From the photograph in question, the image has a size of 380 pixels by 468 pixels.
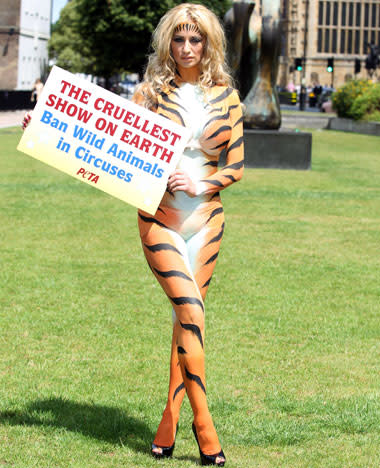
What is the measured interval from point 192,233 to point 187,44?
860mm

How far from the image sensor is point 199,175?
4.25 m

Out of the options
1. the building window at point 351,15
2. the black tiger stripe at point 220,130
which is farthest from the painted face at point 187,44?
the building window at point 351,15

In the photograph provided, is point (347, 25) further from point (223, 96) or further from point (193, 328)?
point (193, 328)

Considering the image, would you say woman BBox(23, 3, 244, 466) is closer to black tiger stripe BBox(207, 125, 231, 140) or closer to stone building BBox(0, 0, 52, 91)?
black tiger stripe BBox(207, 125, 231, 140)

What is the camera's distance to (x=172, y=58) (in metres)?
4.32

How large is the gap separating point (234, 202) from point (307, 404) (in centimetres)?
970

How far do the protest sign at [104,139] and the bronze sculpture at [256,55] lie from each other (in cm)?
1714

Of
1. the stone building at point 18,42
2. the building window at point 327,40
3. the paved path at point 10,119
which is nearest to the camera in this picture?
the paved path at point 10,119

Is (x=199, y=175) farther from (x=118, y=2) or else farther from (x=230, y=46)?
(x=118, y=2)

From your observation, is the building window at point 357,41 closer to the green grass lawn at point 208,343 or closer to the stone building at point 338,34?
the stone building at point 338,34

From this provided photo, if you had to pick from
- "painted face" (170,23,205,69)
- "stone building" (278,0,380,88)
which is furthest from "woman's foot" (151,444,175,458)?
"stone building" (278,0,380,88)

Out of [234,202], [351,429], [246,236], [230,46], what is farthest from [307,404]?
[230,46]

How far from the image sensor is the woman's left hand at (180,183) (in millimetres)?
4113

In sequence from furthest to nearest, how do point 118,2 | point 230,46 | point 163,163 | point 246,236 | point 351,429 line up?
1. point 118,2
2. point 230,46
3. point 246,236
4. point 351,429
5. point 163,163
